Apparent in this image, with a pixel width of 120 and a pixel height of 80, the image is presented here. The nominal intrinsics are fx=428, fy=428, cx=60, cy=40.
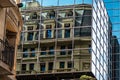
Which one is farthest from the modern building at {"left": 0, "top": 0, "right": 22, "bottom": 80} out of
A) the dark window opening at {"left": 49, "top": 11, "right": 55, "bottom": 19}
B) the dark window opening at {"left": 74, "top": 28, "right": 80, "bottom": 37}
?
the dark window opening at {"left": 49, "top": 11, "right": 55, "bottom": 19}

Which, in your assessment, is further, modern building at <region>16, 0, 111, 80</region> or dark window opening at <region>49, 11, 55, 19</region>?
dark window opening at <region>49, 11, 55, 19</region>

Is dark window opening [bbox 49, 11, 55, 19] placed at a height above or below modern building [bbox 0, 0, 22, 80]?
above

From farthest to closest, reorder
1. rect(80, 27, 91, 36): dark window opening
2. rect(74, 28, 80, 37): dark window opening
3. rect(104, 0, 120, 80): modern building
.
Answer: rect(104, 0, 120, 80): modern building
rect(74, 28, 80, 37): dark window opening
rect(80, 27, 91, 36): dark window opening

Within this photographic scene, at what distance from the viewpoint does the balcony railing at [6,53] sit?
52.0ft

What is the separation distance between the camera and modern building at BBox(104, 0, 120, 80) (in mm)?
57250

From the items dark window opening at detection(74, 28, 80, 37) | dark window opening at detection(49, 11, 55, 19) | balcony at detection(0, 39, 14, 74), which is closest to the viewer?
balcony at detection(0, 39, 14, 74)

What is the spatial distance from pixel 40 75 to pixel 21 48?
11.8 ft

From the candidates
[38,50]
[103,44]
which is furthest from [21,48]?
[103,44]

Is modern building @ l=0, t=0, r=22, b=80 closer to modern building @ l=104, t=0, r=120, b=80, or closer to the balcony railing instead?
the balcony railing

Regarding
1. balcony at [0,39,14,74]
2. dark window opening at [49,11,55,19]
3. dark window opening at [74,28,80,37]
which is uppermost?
dark window opening at [49,11,55,19]

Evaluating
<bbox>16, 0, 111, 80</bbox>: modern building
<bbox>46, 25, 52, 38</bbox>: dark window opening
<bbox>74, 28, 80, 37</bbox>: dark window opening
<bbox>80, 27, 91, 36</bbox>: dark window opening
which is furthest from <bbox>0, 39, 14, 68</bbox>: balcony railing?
<bbox>46, 25, 52, 38</bbox>: dark window opening

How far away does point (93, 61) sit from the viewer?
142ft

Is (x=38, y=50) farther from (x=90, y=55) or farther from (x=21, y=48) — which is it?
(x=90, y=55)

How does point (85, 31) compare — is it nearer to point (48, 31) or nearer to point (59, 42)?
point (59, 42)
